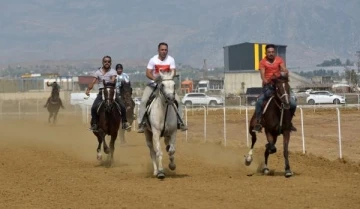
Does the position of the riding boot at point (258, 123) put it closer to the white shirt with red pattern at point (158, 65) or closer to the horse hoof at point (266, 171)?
the horse hoof at point (266, 171)

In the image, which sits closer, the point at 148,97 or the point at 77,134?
the point at 148,97

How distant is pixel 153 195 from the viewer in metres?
15.5

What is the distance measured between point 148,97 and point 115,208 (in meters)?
5.38

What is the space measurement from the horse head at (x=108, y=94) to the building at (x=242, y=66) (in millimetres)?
106072

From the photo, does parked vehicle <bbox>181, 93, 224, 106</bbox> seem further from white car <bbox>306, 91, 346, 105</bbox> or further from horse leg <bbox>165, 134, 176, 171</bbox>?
horse leg <bbox>165, 134, 176, 171</bbox>

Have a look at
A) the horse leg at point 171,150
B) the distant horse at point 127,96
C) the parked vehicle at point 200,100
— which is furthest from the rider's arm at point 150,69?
the parked vehicle at point 200,100

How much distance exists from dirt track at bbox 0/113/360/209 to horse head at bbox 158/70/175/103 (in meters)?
1.67

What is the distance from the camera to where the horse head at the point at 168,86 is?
18266 millimetres

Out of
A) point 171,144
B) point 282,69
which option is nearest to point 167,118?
point 171,144

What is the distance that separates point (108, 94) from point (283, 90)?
5.55 metres

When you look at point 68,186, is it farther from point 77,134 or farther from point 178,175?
point 77,134

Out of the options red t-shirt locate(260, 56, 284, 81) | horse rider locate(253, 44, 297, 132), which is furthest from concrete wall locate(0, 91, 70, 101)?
red t-shirt locate(260, 56, 284, 81)

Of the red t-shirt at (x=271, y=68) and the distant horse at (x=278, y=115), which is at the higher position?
the red t-shirt at (x=271, y=68)

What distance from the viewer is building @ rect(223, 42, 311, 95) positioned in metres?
134
